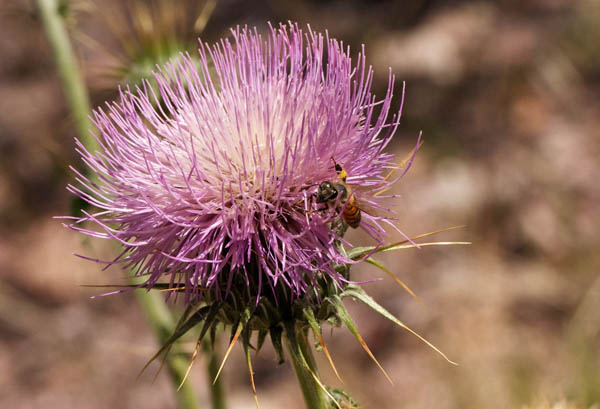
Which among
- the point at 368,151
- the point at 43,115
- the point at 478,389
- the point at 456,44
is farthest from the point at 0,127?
the point at 368,151

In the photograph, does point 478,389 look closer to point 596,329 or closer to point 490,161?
point 596,329

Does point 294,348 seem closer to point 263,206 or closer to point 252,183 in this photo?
A: point 263,206

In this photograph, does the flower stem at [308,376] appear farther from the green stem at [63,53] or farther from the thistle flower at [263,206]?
the green stem at [63,53]

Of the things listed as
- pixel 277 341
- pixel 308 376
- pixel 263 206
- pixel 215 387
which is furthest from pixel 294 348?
pixel 215 387

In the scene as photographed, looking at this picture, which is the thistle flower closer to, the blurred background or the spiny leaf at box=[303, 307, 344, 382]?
the spiny leaf at box=[303, 307, 344, 382]

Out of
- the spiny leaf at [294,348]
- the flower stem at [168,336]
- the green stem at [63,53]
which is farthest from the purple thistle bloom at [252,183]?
the green stem at [63,53]
